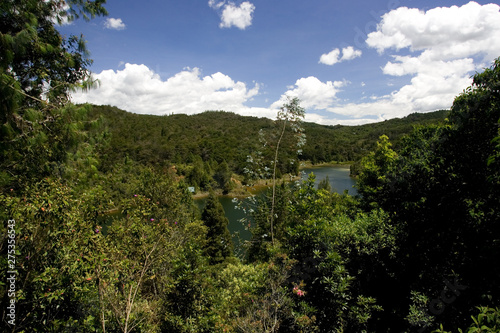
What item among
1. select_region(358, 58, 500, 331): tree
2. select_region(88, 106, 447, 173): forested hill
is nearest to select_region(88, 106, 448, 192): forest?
select_region(88, 106, 447, 173): forested hill

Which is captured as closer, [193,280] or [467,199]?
[467,199]

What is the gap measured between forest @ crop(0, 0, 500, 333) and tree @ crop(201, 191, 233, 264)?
→ 35.4 feet

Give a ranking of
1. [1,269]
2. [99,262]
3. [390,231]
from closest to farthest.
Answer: [1,269]
[99,262]
[390,231]

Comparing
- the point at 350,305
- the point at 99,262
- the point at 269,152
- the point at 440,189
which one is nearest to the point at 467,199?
the point at 440,189

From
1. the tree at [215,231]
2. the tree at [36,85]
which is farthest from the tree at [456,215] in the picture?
the tree at [215,231]

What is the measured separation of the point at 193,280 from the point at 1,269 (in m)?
3.93

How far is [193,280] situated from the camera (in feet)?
20.1

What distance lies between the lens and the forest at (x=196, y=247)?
10.8 ft

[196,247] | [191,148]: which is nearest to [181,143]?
[191,148]

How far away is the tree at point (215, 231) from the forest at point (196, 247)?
35.4 ft

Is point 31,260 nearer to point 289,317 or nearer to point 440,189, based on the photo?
point 289,317

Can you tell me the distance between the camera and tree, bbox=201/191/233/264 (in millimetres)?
18125

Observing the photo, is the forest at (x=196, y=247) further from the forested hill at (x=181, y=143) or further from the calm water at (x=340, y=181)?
the forested hill at (x=181, y=143)

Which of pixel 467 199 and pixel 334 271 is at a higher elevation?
pixel 467 199
